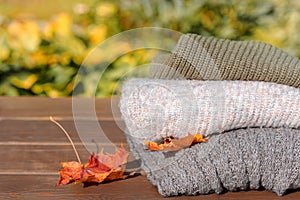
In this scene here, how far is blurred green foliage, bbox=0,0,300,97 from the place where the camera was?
78.0 inches

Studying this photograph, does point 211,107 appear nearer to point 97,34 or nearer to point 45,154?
point 45,154

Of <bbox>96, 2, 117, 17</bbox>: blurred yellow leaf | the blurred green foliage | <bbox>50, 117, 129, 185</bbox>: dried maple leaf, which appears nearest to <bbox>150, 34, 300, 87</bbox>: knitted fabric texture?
<bbox>50, 117, 129, 185</bbox>: dried maple leaf

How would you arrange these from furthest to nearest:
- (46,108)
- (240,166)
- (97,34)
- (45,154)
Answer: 1. (97,34)
2. (46,108)
3. (45,154)
4. (240,166)

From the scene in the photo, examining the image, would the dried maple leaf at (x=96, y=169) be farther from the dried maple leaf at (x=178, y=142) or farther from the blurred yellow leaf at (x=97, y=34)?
the blurred yellow leaf at (x=97, y=34)

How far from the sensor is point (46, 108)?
1654 millimetres

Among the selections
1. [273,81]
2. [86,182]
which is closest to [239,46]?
[273,81]

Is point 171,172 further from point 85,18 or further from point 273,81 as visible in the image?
point 85,18

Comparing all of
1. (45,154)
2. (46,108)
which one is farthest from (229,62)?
(46,108)

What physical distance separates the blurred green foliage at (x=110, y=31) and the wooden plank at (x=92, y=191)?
798 mm

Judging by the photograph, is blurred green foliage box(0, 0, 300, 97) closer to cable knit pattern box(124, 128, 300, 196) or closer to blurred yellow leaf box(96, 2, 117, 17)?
blurred yellow leaf box(96, 2, 117, 17)

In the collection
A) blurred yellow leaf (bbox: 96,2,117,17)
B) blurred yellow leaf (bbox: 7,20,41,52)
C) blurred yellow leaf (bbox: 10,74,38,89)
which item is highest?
blurred yellow leaf (bbox: 96,2,117,17)

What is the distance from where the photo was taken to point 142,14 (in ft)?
7.22

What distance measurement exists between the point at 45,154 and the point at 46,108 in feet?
1.08

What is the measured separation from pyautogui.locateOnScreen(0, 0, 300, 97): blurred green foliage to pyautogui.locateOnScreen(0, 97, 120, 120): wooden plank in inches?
10.4
